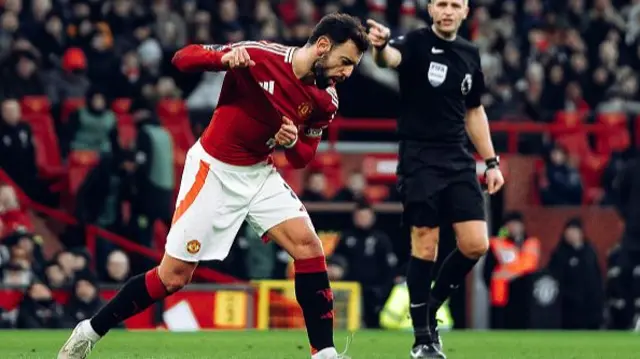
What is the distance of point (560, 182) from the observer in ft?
73.8

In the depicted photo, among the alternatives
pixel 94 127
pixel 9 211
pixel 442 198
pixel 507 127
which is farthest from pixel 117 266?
pixel 442 198

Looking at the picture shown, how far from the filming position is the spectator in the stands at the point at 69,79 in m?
21.1

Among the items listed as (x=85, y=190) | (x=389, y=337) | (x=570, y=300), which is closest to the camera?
(x=389, y=337)

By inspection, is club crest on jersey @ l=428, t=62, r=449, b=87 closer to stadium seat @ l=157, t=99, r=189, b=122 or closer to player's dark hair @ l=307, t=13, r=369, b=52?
player's dark hair @ l=307, t=13, r=369, b=52

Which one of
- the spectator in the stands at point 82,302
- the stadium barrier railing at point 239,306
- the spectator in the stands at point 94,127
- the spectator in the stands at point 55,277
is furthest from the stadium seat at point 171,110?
the spectator in the stands at point 82,302

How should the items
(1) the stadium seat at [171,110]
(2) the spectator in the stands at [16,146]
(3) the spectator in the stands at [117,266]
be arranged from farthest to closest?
(1) the stadium seat at [171,110] < (2) the spectator in the stands at [16,146] < (3) the spectator in the stands at [117,266]

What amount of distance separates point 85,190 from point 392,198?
4218 mm

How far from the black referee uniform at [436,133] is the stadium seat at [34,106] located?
28.8ft

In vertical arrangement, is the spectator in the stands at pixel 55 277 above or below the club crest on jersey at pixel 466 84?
below

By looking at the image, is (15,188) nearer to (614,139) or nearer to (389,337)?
(389,337)

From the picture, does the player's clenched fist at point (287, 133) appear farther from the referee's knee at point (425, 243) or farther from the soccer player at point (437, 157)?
the referee's knee at point (425, 243)

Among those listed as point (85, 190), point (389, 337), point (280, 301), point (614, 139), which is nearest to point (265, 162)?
point (389, 337)

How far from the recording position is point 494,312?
20.8m

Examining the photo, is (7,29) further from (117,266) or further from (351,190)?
(351,190)
